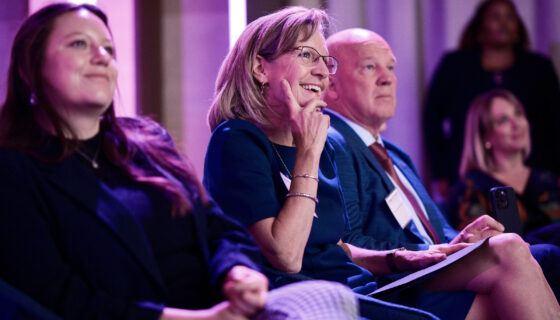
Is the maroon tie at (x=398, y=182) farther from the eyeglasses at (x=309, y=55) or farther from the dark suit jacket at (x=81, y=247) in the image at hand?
the dark suit jacket at (x=81, y=247)

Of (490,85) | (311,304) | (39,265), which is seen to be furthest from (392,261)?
(490,85)

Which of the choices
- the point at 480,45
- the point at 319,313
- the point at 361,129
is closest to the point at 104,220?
the point at 319,313

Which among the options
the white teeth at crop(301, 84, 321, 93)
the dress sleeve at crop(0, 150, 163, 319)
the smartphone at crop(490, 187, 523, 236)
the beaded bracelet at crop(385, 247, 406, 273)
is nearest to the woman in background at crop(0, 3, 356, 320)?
the dress sleeve at crop(0, 150, 163, 319)

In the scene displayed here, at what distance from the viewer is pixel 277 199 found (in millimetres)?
1840

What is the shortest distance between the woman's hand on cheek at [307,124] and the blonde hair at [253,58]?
87mm

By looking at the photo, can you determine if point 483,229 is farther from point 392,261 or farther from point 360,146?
point 360,146

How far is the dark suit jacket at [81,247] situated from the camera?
1234mm

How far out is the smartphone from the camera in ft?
7.77

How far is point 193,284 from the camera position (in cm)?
146

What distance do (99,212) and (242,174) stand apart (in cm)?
50

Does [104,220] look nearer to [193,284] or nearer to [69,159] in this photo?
[69,159]

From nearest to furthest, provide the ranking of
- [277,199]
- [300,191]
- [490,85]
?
[300,191]
[277,199]
[490,85]

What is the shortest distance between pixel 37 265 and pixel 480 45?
11.4 feet

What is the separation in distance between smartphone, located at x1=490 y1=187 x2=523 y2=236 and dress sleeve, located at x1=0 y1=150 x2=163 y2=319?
4.86 ft
